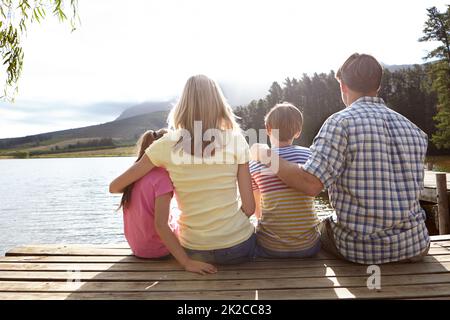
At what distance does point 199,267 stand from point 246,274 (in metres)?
0.35

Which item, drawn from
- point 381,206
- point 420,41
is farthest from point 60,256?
point 420,41

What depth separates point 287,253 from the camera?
10.5 ft

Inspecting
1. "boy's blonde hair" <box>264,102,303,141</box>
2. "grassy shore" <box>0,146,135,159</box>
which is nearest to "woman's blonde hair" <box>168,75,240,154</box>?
"boy's blonde hair" <box>264,102,303,141</box>

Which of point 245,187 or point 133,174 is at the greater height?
point 133,174

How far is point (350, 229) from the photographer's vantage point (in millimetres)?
2795

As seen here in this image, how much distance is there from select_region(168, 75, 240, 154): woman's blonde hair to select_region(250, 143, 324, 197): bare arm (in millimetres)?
435

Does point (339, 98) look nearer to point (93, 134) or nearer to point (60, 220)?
point (60, 220)

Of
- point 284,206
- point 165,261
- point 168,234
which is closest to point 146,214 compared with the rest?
point 168,234

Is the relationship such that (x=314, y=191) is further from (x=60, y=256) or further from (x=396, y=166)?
(x=60, y=256)

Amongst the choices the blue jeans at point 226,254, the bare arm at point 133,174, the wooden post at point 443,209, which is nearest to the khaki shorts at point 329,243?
the blue jeans at point 226,254

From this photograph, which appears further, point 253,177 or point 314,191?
point 253,177

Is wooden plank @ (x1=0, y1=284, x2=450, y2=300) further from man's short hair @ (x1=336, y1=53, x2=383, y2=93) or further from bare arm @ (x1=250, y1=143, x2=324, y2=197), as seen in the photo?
man's short hair @ (x1=336, y1=53, x2=383, y2=93)

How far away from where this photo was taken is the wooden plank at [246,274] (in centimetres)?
282

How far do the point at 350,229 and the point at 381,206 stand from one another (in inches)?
11.3
